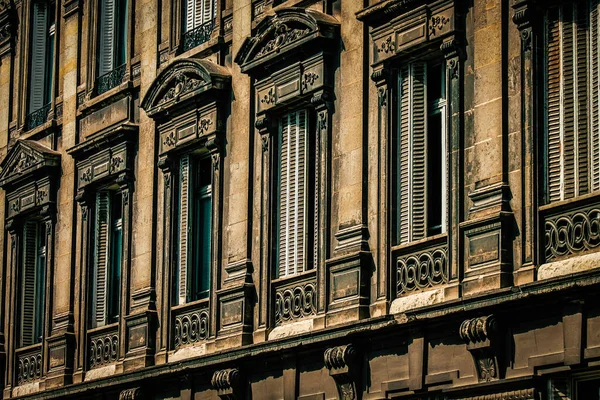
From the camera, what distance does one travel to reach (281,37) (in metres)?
26.4

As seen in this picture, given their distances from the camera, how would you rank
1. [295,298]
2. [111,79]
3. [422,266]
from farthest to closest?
[111,79] < [295,298] < [422,266]

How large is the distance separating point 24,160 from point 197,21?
253 inches

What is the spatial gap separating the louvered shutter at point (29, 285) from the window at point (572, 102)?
15.7 metres

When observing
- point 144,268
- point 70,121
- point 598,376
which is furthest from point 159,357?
point 598,376

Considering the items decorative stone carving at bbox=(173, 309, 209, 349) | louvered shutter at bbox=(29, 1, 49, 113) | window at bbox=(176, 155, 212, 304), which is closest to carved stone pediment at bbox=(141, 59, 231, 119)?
window at bbox=(176, 155, 212, 304)

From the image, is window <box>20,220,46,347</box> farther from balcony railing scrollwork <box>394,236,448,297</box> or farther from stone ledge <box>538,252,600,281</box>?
stone ledge <box>538,252,600,281</box>

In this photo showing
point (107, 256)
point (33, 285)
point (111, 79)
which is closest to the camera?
point (107, 256)

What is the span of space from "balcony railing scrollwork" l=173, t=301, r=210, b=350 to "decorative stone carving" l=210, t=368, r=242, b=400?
3.86 ft

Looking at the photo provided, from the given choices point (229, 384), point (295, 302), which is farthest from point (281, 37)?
point (229, 384)

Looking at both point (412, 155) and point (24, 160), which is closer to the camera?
point (412, 155)

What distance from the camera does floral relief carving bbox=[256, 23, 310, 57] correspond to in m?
25.9

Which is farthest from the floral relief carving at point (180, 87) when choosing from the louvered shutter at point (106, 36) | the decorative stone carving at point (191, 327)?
the decorative stone carving at point (191, 327)

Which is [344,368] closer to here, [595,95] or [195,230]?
[595,95]

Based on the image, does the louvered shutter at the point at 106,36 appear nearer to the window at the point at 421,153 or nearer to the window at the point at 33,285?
the window at the point at 33,285
